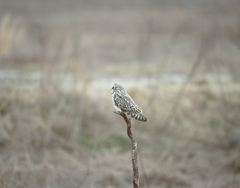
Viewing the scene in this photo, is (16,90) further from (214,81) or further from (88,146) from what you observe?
(214,81)

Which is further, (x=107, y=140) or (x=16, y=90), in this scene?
(x=107, y=140)

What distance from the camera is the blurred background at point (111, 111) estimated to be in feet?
7.18

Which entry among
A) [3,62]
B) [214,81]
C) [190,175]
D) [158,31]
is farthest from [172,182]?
[158,31]

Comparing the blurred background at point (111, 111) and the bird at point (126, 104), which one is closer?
the bird at point (126, 104)

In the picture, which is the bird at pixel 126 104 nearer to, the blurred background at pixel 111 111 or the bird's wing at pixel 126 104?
the bird's wing at pixel 126 104

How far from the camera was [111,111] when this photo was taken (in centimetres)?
384

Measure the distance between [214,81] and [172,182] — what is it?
260cm

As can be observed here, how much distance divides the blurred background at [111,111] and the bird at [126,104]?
0.84m

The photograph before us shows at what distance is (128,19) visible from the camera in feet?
21.3

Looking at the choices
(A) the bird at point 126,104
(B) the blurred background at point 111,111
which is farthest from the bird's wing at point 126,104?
(B) the blurred background at point 111,111

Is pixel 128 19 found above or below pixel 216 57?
above

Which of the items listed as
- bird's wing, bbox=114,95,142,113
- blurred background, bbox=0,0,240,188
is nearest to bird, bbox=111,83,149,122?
bird's wing, bbox=114,95,142,113

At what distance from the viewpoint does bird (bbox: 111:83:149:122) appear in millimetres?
1059

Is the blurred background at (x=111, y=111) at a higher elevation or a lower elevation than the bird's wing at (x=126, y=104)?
higher
